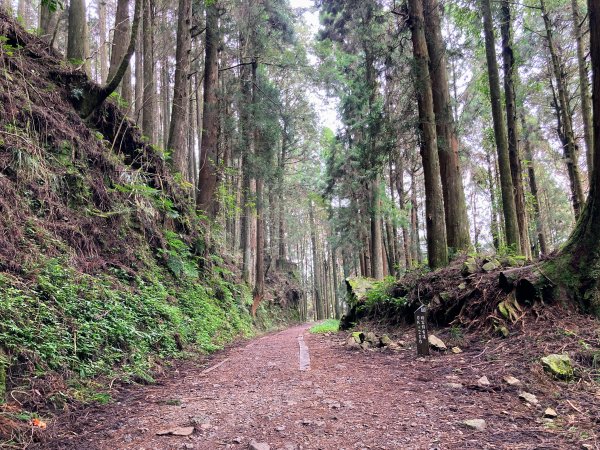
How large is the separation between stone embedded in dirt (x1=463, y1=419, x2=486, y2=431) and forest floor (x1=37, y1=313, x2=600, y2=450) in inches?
1.6

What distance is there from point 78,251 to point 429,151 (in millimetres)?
7582

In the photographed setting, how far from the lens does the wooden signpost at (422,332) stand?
5402mm

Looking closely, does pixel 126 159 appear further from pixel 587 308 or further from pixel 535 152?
pixel 535 152

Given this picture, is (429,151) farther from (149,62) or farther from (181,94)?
(149,62)

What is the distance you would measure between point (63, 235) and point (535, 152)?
2290 cm

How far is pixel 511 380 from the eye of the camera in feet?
11.6

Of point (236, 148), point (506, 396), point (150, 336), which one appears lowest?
point (506, 396)

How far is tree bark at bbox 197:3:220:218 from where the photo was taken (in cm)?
1239

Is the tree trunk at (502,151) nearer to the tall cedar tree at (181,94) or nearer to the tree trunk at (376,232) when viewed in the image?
the tree trunk at (376,232)

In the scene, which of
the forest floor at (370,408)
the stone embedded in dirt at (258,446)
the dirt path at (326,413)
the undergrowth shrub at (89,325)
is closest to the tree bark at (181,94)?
the undergrowth shrub at (89,325)

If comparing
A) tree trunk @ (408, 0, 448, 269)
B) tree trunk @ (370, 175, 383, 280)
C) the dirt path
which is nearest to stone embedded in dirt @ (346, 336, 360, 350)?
the dirt path

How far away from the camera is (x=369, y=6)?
430 inches

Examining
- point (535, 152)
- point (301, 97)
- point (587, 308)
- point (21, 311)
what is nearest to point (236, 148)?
point (301, 97)

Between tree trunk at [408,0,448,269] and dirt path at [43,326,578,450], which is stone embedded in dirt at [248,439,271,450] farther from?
tree trunk at [408,0,448,269]
